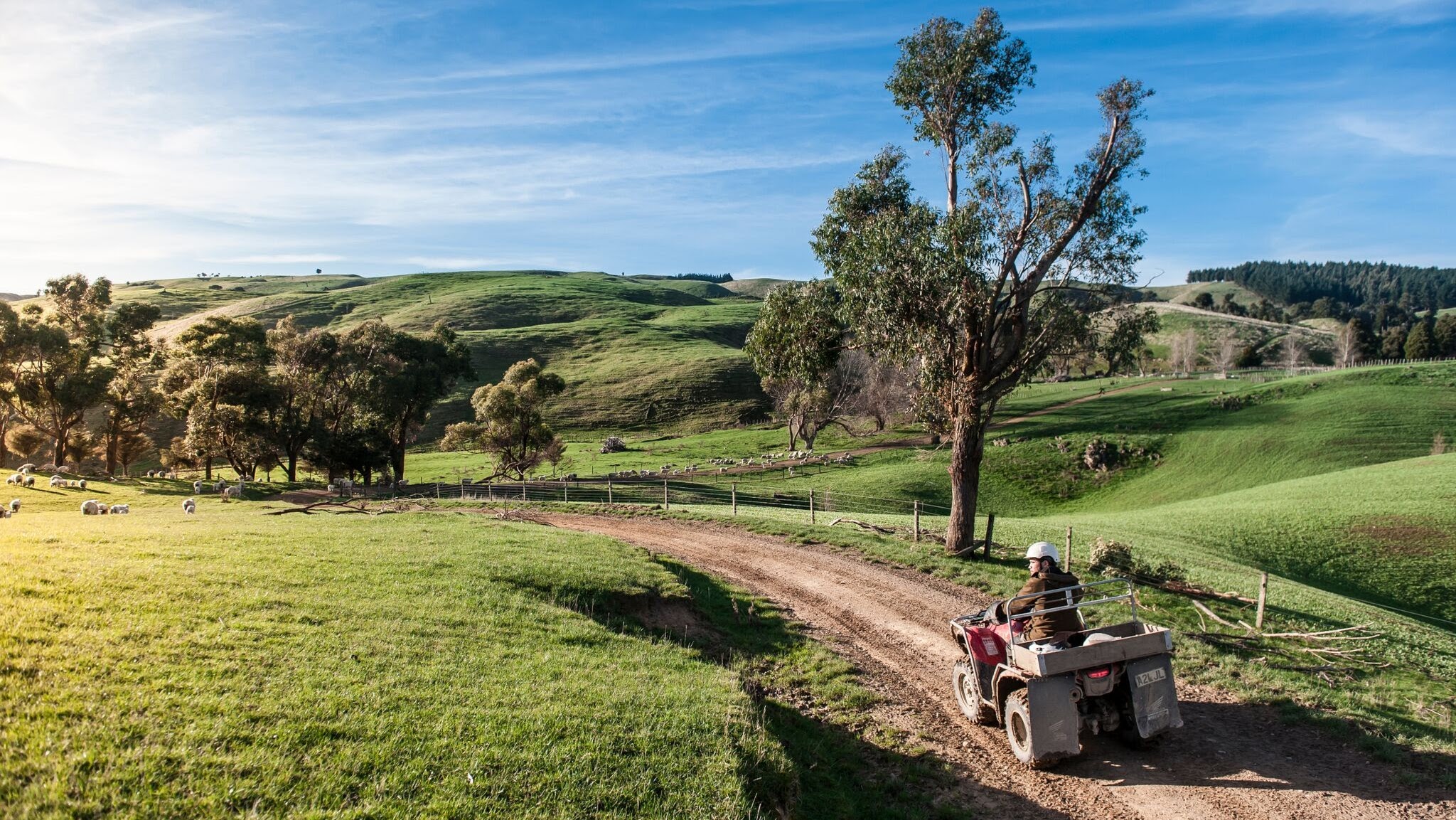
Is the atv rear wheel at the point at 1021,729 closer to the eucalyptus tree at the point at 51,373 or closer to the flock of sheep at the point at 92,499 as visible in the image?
the flock of sheep at the point at 92,499

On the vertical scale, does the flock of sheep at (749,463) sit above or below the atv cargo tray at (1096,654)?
below

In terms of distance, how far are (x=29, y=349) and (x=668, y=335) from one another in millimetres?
106936

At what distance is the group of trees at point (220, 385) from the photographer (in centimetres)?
→ 4859

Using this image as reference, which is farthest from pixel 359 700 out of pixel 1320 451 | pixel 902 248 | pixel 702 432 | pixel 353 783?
pixel 702 432

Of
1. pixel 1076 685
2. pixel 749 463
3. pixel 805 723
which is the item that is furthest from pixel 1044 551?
pixel 749 463

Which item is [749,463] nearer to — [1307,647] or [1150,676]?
[1307,647]

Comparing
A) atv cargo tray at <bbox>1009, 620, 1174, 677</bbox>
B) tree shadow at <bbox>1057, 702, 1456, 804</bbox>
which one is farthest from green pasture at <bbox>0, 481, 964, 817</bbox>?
tree shadow at <bbox>1057, 702, 1456, 804</bbox>

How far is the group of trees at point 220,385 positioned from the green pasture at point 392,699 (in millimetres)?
40295

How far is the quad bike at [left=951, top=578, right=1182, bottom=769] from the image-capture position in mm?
8383

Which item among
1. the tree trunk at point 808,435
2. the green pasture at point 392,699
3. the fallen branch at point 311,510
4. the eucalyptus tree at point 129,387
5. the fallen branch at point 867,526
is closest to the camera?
the green pasture at point 392,699

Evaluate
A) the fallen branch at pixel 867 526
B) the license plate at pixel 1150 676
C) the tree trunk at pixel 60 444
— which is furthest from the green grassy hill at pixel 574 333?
the license plate at pixel 1150 676

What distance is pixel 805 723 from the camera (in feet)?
34.8

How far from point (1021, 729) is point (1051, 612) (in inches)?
60.9

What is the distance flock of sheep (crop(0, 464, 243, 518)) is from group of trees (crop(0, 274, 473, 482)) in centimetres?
551
